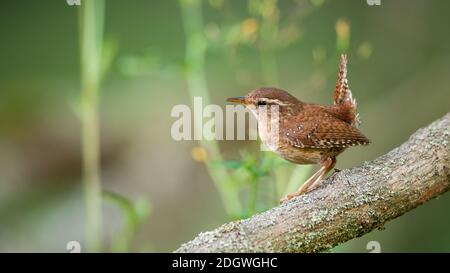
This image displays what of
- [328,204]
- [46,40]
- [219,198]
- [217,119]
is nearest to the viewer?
[328,204]

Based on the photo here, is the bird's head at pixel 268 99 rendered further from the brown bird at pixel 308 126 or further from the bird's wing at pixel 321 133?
the bird's wing at pixel 321 133

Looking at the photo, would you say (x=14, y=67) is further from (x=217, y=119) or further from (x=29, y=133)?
(x=217, y=119)

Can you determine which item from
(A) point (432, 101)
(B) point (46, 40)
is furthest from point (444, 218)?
(B) point (46, 40)

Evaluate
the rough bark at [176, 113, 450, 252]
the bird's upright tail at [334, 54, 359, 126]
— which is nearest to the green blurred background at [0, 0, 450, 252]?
the bird's upright tail at [334, 54, 359, 126]


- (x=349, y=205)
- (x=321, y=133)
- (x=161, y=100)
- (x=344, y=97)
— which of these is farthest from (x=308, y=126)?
(x=161, y=100)

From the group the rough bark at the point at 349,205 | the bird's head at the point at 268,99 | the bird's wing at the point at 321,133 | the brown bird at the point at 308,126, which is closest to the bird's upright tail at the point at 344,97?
the brown bird at the point at 308,126

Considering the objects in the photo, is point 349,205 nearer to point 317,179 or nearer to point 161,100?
point 317,179
